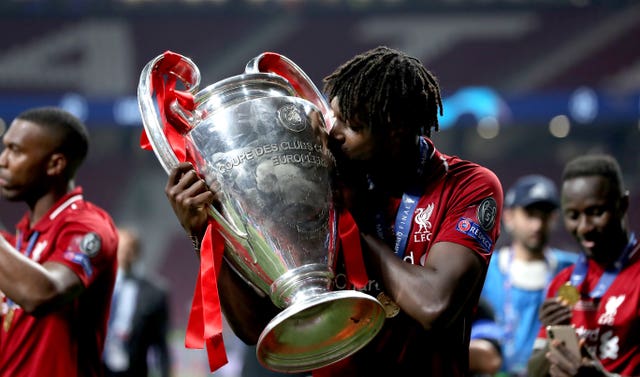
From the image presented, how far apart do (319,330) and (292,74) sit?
70 centimetres

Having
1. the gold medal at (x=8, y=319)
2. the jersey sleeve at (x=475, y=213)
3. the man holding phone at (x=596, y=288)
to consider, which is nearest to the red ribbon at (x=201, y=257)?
the jersey sleeve at (x=475, y=213)

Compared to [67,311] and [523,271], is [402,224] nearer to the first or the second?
[67,311]

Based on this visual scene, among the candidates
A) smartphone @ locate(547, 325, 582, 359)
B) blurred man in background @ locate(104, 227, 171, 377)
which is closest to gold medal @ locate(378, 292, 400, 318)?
smartphone @ locate(547, 325, 582, 359)

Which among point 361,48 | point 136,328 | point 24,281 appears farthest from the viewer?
point 361,48

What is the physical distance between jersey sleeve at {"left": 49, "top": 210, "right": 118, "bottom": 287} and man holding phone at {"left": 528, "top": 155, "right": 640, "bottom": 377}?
5.21 ft

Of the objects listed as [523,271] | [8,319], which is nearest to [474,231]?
[8,319]

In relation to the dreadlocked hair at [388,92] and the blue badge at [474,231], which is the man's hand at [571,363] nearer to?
the blue badge at [474,231]

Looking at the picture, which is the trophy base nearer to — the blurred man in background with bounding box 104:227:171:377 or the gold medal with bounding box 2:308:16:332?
the gold medal with bounding box 2:308:16:332

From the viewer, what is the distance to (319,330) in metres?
2.13

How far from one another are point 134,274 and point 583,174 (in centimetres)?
414

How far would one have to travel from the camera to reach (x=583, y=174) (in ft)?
12.3

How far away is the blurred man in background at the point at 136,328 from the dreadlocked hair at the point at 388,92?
4570 mm

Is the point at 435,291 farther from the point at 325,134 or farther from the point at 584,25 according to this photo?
the point at 584,25

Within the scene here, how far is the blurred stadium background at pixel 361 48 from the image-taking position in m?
15.7
